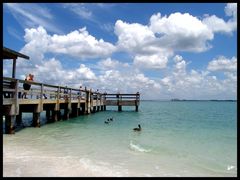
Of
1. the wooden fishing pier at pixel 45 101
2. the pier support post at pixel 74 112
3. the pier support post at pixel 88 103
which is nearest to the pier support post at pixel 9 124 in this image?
the wooden fishing pier at pixel 45 101

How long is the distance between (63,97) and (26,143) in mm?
11885

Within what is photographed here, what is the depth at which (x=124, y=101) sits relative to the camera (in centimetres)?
4272

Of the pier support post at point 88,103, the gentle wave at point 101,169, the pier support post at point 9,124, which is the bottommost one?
the gentle wave at point 101,169

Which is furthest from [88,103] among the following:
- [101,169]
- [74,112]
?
[101,169]

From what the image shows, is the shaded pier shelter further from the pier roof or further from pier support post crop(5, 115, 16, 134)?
pier support post crop(5, 115, 16, 134)

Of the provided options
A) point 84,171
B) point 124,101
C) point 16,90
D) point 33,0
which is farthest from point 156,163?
point 124,101

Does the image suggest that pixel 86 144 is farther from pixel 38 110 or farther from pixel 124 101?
pixel 124 101

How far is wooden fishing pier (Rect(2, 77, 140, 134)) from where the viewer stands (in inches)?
575

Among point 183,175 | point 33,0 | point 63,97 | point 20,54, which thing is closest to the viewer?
point 33,0

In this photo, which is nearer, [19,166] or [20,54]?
[19,166]

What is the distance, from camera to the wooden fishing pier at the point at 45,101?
14.6 m

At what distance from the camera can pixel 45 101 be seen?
19.3 meters

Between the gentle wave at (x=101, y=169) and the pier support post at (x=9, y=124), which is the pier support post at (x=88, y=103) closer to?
the pier support post at (x=9, y=124)

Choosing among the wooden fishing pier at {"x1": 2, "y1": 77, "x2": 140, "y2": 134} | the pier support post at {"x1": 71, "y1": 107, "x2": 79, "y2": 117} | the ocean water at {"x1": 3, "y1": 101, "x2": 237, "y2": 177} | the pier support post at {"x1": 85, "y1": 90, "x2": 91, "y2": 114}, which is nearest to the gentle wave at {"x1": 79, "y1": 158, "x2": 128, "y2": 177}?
the ocean water at {"x1": 3, "y1": 101, "x2": 237, "y2": 177}
